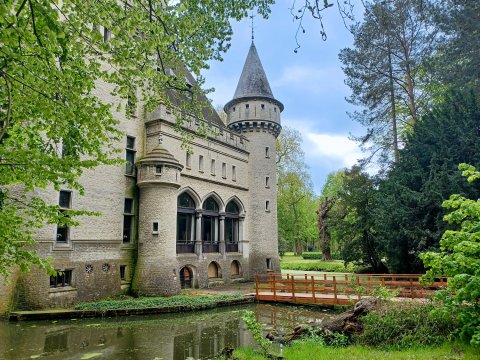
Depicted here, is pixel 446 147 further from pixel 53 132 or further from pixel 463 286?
pixel 53 132

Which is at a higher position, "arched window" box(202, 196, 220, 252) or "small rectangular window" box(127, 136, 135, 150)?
"small rectangular window" box(127, 136, 135, 150)

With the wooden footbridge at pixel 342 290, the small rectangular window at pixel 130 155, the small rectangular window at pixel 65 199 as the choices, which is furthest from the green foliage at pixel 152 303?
the small rectangular window at pixel 130 155

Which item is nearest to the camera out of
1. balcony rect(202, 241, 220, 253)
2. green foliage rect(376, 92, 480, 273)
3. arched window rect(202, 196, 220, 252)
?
green foliage rect(376, 92, 480, 273)

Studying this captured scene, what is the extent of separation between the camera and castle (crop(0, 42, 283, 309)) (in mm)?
15195

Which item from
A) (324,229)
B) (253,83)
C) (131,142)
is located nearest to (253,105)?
(253,83)

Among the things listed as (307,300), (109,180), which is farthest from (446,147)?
(109,180)

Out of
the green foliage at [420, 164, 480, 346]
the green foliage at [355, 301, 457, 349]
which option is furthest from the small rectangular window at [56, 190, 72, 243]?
the green foliage at [420, 164, 480, 346]

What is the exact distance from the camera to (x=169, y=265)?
17531mm

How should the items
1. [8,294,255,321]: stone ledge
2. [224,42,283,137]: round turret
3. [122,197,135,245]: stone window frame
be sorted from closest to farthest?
[8,294,255,321]: stone ledge, [122,197,135,245]: stone window frame, [224,42,283,137]: round turret

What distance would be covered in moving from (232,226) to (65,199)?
12.6 metres

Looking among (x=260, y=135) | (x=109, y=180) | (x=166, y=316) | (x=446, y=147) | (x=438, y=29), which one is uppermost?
(x=438, y=29)

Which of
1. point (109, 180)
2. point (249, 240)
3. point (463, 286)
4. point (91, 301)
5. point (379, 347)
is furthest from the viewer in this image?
point (249, 240)

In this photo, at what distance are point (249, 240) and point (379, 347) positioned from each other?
18985 millimetres

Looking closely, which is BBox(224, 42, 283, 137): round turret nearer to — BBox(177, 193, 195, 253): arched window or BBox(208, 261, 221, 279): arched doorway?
BBox(177, 193, 195, 253): arched window
